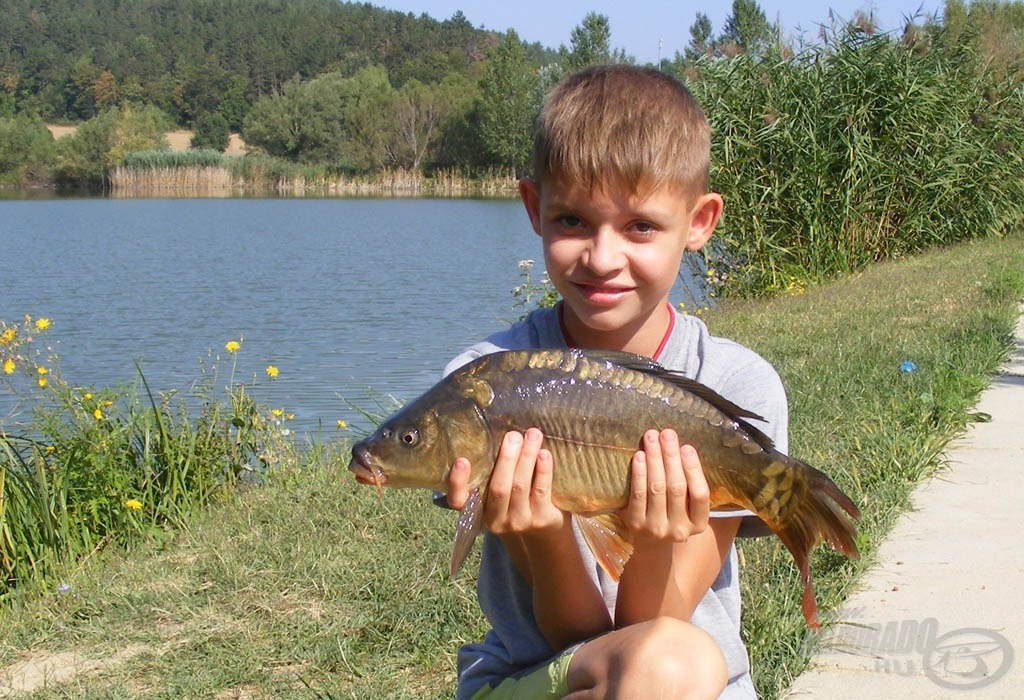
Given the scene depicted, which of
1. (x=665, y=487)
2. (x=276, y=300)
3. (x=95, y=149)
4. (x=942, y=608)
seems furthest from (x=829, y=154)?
(x=95, y=149)

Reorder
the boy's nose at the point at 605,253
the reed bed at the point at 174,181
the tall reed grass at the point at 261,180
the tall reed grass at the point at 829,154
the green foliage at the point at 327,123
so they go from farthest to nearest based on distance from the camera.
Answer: the green foliage at the point at 327,123 → the tall reed grass at the point at 261,180 → the reed bed at the point at 174,181 → the tall reed grass at the point at 829,154 → the boy's nose at the point at 605,253

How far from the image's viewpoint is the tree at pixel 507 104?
72250 millimetres

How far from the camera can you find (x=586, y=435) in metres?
2.00

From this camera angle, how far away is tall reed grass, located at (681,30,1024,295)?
12.8 m

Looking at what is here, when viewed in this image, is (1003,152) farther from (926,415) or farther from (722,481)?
(722,481)

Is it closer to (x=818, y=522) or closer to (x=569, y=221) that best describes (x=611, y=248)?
(x=569, y=221)

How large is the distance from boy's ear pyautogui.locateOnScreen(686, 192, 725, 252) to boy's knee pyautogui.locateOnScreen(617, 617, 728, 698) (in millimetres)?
880

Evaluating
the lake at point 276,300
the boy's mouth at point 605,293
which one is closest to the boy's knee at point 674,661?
the boy's mouth at point 605,293

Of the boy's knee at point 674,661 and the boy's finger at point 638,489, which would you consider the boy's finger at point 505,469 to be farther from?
the boy's knee at point 674,661

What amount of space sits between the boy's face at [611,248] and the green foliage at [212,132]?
318 ft

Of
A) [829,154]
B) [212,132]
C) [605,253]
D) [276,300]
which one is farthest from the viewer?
[212,132]

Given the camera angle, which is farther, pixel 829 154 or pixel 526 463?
pixel 829 154

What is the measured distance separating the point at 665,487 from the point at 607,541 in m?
0.19

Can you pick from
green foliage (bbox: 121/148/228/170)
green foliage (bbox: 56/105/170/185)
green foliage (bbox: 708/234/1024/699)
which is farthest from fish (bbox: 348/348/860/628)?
green foliage (bbox: 56/105/170/185)
